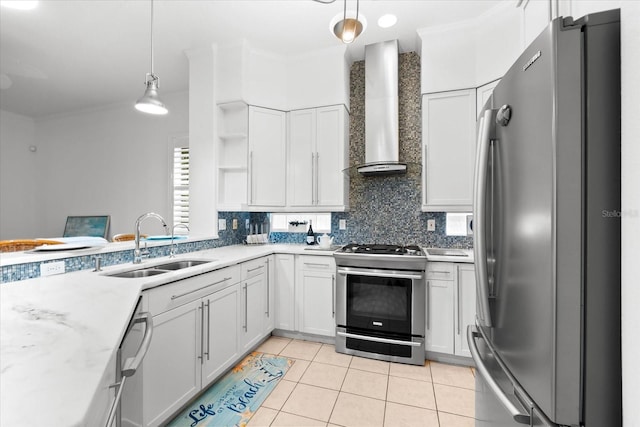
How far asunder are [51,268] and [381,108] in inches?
112

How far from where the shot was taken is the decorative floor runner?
1.67 meters

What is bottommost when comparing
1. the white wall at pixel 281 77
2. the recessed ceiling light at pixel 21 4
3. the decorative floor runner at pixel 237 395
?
the decorative floor runner at pixel 237 395

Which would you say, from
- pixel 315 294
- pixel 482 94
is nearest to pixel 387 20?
pixel 482 94

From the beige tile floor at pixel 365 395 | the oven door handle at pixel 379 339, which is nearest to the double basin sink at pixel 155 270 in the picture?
the beige tile floor at pixel 365 395

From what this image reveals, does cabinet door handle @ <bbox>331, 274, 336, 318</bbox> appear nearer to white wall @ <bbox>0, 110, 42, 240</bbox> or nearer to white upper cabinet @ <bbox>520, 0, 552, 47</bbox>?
white upper cabinet @ <bbox>520, 0, 552, 47</bbox>

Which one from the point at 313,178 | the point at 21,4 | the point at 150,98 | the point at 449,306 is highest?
the point at 21,4

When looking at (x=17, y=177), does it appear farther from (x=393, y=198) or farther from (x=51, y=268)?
(x=393, y=198)

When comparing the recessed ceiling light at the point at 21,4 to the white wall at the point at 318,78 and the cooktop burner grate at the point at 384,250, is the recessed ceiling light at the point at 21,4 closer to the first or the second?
the white wall at the point at 318,78

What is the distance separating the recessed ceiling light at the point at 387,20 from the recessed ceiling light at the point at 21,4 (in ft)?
9.42

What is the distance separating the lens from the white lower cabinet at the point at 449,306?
2248 mm

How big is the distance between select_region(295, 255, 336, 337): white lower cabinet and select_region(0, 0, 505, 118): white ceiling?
7.10ft

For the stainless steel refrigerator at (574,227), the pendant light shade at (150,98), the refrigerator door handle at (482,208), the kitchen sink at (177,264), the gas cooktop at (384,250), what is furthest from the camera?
the gas cooktop at (384,250)

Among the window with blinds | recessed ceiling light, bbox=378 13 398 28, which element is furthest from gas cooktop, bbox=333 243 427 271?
the window with blinds

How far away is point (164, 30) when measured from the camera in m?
2.64
